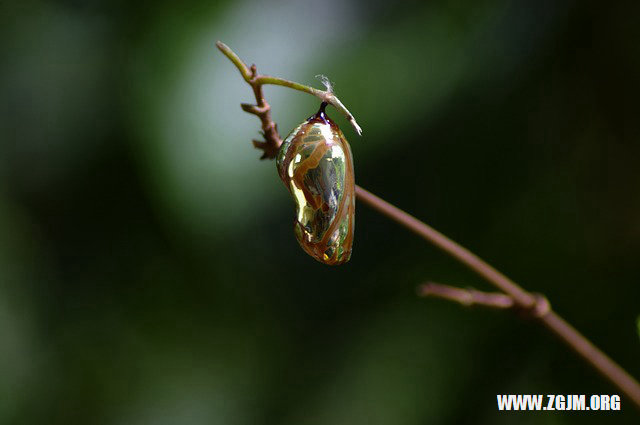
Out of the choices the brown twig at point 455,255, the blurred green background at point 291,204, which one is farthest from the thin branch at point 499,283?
the blurred green background at point 291,204

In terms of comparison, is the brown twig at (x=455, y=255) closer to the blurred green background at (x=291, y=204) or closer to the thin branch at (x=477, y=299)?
the thin branch at (x=477, y=299)

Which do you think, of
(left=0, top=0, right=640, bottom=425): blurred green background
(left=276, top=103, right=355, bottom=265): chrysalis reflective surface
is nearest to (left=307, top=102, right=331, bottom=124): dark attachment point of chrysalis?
(left=276, top=103, right=355, bottom=265): chrysalis reflective surface

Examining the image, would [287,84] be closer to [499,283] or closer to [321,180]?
[321,180]

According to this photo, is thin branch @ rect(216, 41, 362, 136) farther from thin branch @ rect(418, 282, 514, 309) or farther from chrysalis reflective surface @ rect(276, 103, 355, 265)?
thin branch @ rect(418, 282, 514, 309)

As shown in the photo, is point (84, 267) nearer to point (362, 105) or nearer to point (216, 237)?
point (216, 237)

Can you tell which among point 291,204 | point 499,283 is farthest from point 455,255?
point 291,204
